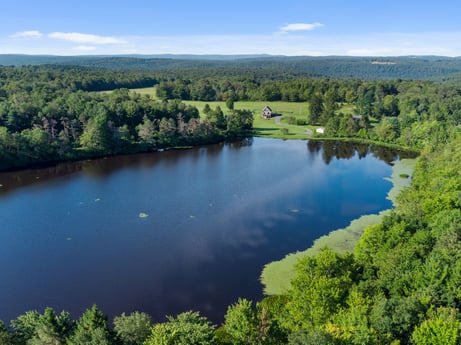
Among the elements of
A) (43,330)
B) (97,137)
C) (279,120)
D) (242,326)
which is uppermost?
(279,120)

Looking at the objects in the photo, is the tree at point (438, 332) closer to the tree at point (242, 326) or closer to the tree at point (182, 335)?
the tree at point (242, 326)

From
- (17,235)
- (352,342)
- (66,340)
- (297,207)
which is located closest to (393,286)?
(352,342)

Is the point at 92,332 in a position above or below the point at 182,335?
below

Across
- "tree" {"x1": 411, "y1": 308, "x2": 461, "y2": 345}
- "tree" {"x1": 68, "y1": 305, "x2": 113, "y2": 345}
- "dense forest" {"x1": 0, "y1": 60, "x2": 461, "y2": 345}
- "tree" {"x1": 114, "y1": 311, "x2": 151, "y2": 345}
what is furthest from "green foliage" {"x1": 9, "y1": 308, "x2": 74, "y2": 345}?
"tree" {"x1": 411, "y1": 308, "x2": 461, "y2": 345}

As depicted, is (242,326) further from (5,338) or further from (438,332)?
(5,338)

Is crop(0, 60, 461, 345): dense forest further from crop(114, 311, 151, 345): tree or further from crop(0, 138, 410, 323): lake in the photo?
crop(0, 138, 410, 323): lake

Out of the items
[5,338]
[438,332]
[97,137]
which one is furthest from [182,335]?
[97,137]

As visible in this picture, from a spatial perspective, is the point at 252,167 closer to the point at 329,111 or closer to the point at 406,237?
the point at 406,237
